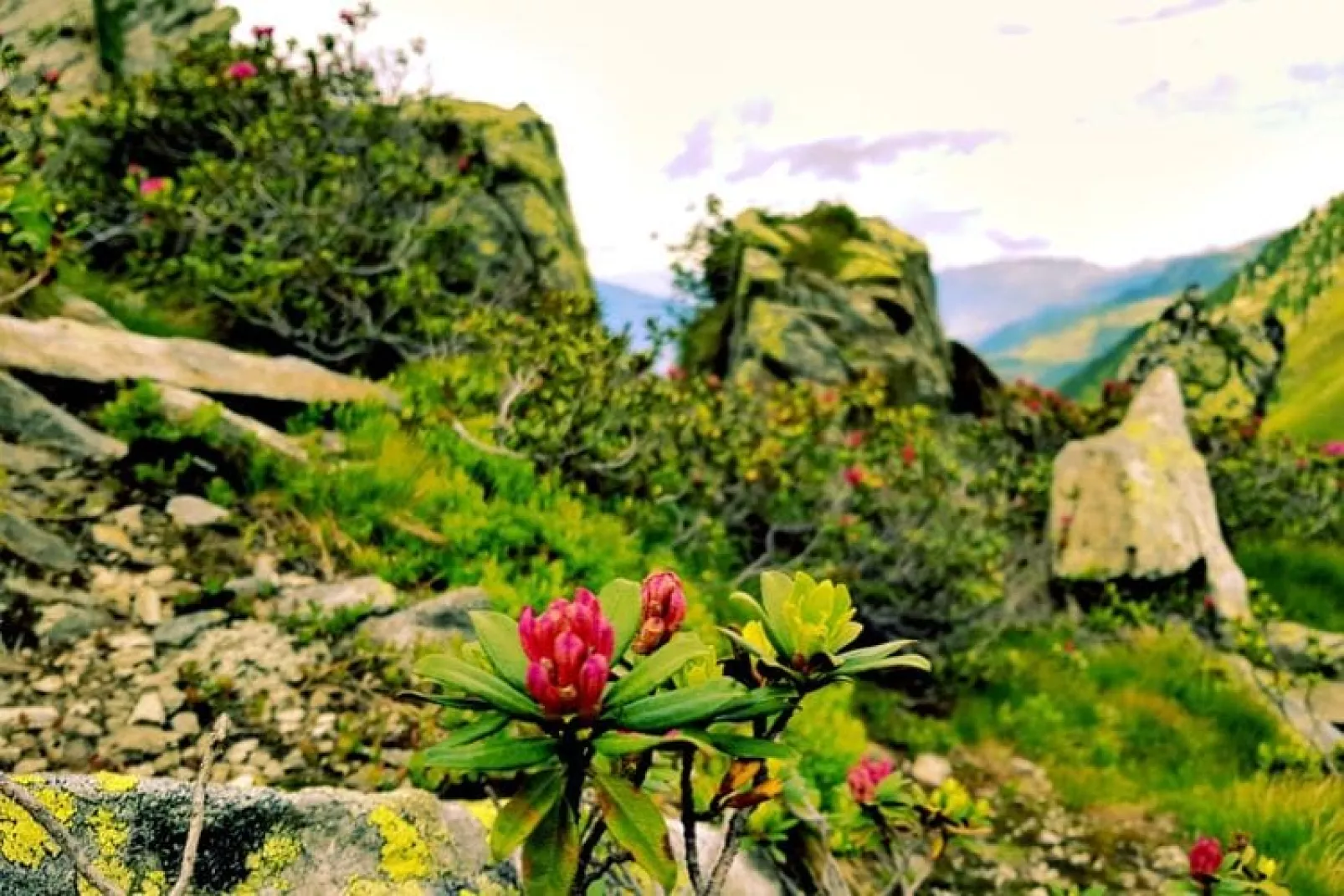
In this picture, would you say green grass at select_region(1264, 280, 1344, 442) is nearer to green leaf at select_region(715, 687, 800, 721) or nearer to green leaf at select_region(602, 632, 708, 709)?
green leaf at select_region(715, 687, 800, 721)

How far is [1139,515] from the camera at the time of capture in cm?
1119

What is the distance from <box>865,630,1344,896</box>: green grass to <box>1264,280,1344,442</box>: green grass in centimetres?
3908

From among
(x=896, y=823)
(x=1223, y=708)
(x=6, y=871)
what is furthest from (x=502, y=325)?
(x=1223, y=708)

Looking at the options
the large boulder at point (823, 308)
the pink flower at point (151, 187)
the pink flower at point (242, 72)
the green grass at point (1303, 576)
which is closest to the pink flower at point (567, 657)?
the pink flower at point (151, 187)

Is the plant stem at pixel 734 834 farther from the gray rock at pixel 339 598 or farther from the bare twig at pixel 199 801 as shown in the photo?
the gray rock at pixel 339 598

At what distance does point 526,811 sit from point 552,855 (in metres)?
0.08

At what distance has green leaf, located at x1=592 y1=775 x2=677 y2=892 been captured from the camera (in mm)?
1265

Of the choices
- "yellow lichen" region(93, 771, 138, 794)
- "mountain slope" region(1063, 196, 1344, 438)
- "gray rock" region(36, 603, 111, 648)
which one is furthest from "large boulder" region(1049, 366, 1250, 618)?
"yellow lichen" region(93, 771, 138, 794)

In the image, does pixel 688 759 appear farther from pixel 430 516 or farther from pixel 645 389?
pixel 645 389

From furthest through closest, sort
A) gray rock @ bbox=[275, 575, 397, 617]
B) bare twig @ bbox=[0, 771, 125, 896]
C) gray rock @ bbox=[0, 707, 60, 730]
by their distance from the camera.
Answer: gray rock @ bbox=[275, 575, 397, 617] < gray rock @ bbox=[0, 707, 60, 730] < bare twig @ bbox=[0, 771, 125, 896]

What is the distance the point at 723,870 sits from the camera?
1573 millimetres

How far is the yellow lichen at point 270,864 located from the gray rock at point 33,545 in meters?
3.37

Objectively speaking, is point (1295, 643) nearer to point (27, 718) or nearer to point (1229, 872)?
point (1229, 872)

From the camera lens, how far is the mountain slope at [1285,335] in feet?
62.3
